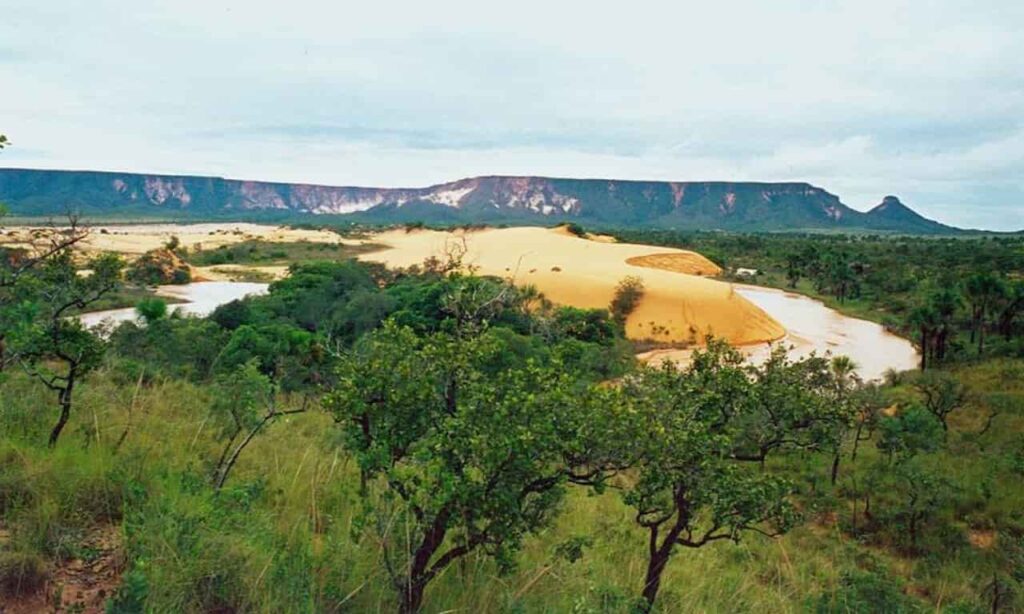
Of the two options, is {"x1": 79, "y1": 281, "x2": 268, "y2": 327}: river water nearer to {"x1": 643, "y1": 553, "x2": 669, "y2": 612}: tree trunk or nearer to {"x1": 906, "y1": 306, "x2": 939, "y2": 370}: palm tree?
{"x1": 906, "y1": 306, "x2": 939, "y2": 370}: palm tree

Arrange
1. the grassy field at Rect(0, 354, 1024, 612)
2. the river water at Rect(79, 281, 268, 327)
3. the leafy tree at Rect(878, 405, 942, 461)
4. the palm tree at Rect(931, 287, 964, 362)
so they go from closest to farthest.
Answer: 1. the grassy field at Rect(0, 354, 1024, 612)
2. the leafy tree at Rect(878, 405, 942, 461)
3. the palm tree at Rect(931, 287, 964, 362)
4. the river water at Rect(79, 281, 268, 327)

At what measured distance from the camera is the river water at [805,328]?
126 feet

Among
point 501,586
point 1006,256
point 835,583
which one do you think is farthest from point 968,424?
point 1006,256

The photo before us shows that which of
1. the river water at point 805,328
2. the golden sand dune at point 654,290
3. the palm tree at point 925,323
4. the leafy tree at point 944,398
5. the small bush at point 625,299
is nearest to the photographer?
the leafy tree at point 944,398

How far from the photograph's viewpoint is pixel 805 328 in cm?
4819

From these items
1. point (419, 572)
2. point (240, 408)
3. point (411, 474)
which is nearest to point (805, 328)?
point (240, 408)

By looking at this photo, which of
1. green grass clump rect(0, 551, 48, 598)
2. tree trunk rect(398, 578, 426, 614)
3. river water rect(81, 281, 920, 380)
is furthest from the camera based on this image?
river water rect(81, 281, 920, 380)

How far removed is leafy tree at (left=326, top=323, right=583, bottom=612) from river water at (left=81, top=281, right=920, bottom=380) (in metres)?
28.7

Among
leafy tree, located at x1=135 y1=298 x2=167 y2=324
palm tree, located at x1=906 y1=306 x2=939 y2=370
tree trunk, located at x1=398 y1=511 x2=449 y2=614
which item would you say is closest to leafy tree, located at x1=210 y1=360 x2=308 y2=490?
tree trunk, located at x1=398 y1=511 x2=449 y2=614

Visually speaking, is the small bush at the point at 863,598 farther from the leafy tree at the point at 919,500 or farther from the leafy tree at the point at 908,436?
the leafy tree at the point at 908,436

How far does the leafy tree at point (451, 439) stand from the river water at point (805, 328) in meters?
28.7

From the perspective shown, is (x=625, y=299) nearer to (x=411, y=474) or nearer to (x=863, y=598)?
(x=863, y=598)

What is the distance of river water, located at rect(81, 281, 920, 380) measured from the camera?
3854 centimetres

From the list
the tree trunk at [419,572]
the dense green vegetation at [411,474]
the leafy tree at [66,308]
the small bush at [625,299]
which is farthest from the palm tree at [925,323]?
the leafy tree at [66,308]
